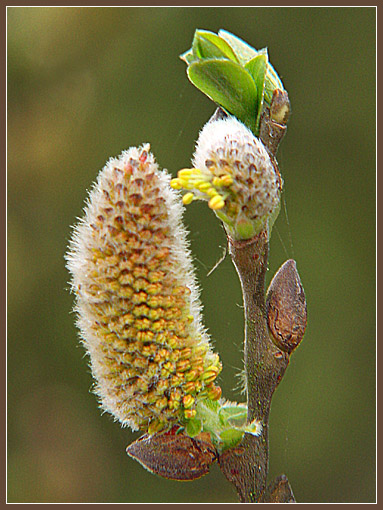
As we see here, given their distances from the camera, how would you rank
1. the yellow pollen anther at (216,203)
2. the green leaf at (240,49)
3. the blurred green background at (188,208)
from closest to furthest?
1. the yellow pollen anther at (216,203)
2. the green leaf at (240,49)
3. the blurred green background at (188,208)

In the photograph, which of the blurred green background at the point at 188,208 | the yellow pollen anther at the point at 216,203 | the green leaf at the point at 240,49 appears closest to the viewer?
the yellow pollen anther at the point at 216,203

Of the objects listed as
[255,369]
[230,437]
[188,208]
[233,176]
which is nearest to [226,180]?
[233,176]

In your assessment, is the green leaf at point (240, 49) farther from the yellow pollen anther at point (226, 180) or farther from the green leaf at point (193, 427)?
the green leaf at point (193, 427)

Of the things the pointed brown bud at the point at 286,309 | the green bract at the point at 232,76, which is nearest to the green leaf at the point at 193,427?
the pointed brown bud at the point at 286,309

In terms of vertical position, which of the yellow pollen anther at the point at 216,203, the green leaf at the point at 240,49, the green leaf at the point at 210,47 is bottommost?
the yellow pollen anther at the point at 216,203

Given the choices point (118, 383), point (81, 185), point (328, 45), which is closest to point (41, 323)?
point (81, 185)

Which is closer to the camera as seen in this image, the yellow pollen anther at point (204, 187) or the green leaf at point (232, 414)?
the yellow pollen anther at point (204, 187)
